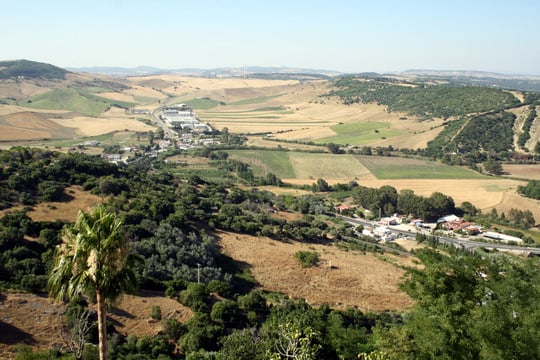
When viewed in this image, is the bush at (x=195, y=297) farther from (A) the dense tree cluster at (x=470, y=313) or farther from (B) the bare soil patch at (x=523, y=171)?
(B) the bare soil patch at (x=523, y=171)

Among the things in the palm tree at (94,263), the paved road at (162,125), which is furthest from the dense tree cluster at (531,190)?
the paved road at (162,125)

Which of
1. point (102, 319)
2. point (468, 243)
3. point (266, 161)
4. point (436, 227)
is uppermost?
point (102, 319)

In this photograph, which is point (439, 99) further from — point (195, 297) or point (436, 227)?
point (195, 297)

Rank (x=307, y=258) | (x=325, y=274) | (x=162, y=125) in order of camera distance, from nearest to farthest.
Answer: (x=325, y=274) < (x=307, y=258) < (x=162, y=125)

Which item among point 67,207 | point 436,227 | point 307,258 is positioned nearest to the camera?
point 307,258

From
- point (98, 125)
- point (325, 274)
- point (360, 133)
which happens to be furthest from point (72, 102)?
point (325, 274)

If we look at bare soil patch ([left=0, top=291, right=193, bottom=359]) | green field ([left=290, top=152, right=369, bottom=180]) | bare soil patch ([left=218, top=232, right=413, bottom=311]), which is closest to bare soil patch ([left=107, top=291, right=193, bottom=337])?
bare soil patch ([left=0, top=291, right=193, bottom=359])

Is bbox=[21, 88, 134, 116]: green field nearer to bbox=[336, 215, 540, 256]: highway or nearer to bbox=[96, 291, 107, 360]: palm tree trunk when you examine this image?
bbox=[336, 215, 540, 256]: highway
